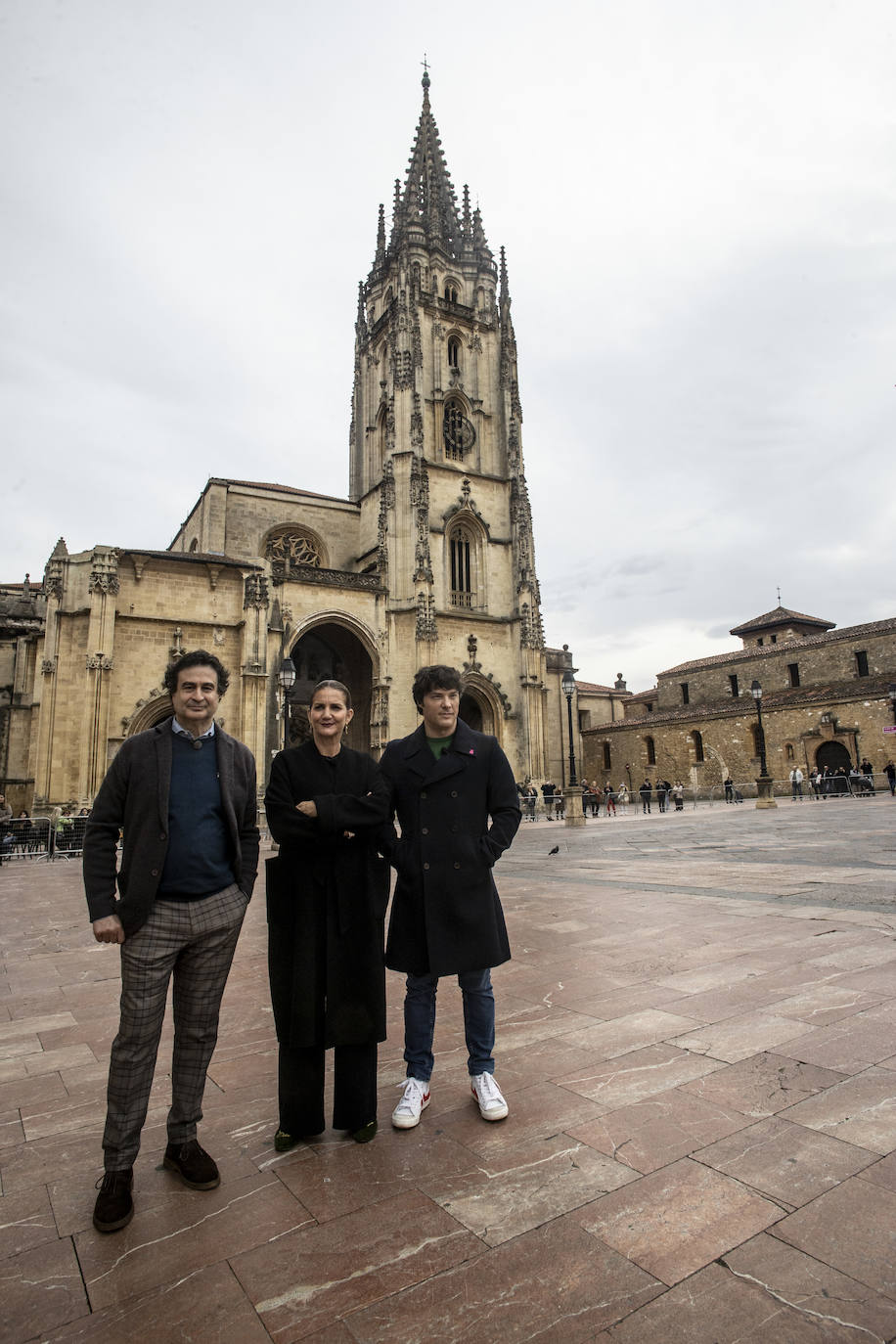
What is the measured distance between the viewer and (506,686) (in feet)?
102

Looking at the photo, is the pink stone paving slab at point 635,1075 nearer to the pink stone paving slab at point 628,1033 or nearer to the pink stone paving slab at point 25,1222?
the pink stone paving slab at point 628,1033

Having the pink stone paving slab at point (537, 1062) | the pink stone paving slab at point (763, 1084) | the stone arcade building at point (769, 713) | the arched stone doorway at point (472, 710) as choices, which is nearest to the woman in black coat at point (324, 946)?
the pink stone paving slab at point (537, 1062)

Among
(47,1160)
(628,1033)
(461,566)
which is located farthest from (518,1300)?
(461,566)

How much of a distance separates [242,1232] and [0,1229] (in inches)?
28.4

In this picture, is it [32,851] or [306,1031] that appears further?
[32,851]

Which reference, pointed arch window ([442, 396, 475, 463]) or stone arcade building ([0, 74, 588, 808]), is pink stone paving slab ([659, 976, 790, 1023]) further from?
pointed arch window ([442, 396, 475, 463])

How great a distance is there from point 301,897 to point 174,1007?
53cm

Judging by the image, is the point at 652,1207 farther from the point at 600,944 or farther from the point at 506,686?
the point at 506,686

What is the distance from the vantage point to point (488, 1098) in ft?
8.80

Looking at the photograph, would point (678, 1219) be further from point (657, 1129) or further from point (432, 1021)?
point (432, 1021)

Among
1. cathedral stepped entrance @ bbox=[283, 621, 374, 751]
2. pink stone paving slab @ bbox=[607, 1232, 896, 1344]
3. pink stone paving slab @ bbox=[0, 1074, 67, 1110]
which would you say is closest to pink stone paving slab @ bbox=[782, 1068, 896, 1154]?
pink stone paving slab @ bbox=[607, 1232, 896, 1344]

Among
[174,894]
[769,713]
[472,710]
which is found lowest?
[174,894]

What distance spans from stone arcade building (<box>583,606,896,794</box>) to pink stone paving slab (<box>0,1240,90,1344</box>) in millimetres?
33670

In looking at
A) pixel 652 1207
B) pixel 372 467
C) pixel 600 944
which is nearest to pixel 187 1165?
pixel 652 1207
